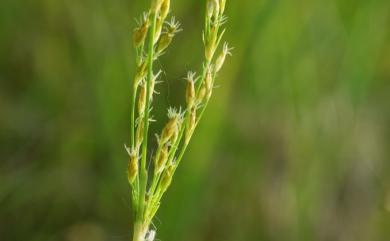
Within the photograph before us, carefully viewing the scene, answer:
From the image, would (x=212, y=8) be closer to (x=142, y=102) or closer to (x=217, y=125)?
(x=142, y=102)

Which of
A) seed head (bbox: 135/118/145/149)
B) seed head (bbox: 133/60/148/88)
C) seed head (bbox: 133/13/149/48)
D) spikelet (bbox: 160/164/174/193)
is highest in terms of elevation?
seed head (bbox: 133/13/149/48)

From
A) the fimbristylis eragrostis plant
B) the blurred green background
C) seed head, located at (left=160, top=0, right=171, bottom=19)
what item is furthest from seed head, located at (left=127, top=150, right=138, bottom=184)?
A: the blurred green background

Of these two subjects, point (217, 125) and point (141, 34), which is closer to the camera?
point (141, 34)

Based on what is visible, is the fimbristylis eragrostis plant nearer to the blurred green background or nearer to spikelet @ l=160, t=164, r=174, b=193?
spikelet @ l=160, t=164, r=174, b=193

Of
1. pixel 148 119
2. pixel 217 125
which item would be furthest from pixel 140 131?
pixel 217 125

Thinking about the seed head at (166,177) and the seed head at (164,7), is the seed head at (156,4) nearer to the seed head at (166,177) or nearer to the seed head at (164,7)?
the seed head at (164,7)

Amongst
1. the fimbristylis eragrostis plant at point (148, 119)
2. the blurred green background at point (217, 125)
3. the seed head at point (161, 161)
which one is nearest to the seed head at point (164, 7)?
the fimbristylis eragrostis plant at point (148, 119)

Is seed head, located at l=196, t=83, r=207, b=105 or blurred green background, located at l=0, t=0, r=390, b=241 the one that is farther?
blurred green background, located at l=0, t=0, r=390, b=241

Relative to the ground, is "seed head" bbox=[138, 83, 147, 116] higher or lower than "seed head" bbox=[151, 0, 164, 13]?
lower
